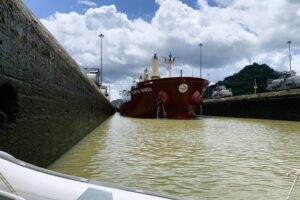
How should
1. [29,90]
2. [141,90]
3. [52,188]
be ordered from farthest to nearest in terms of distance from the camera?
[141,90] < [29,90] < [52,188]

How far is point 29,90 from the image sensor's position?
199 inches

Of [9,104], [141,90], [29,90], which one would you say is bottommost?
[9,104]

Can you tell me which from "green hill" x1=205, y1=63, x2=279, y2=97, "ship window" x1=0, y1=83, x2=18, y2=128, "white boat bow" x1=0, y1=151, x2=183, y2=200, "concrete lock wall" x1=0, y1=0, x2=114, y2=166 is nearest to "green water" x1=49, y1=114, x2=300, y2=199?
"concrete lock wall" x1=0, y1=0, x2=114, y2=166

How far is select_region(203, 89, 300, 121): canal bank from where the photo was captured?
71.2 feet

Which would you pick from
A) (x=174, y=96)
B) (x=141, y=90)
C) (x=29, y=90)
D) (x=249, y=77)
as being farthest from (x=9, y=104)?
(x=249, y=77)

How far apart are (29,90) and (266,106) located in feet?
70.7

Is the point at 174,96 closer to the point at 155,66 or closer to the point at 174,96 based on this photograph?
the point at 174,96

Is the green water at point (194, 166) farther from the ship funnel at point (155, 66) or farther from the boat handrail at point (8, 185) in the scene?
the ship funnel at point (155, 66)

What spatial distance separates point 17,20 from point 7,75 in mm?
765

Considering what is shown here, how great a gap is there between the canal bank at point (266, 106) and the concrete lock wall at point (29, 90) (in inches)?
649

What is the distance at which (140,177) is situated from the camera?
5398 millimetres

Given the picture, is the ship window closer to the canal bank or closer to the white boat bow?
the white boat bow

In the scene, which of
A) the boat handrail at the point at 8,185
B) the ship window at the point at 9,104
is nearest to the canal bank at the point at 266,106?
the ship window at the point at 9,104

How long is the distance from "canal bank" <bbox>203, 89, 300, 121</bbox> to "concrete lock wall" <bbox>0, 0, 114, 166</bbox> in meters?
16.5
